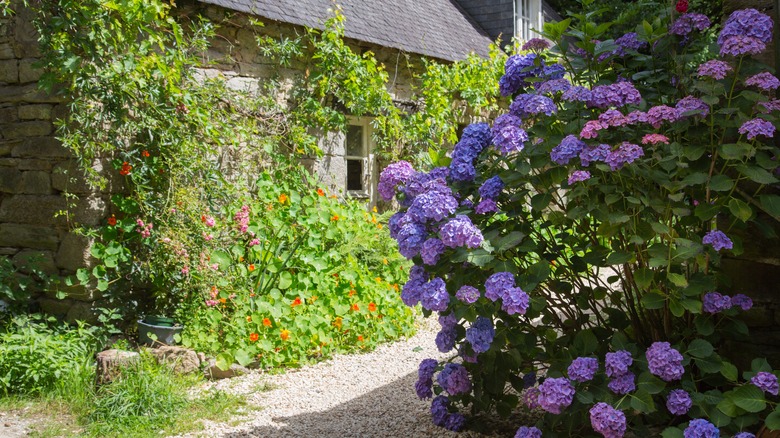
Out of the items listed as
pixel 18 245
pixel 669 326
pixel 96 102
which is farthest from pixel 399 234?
pixel 18 245

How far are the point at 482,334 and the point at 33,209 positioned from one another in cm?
428

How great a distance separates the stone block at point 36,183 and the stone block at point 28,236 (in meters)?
0.29

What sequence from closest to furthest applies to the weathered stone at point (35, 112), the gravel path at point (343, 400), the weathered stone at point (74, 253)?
1. the gravel path at point (343, 400)
2. the weathered stone at point (74, 253)
3. the weathered stone at point (35, 112)

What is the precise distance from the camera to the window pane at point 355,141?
8414 millimetres

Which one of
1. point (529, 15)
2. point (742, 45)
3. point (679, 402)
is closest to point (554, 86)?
point (742, 45)

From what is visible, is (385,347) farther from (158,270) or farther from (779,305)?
(779,305)

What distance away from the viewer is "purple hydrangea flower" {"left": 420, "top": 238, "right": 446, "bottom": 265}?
303 cm

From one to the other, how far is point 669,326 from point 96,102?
434 cm

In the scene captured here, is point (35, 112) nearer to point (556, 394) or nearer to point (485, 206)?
point (485, 206)

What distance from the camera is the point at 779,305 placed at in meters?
3.21

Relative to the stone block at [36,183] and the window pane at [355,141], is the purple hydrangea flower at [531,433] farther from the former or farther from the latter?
the window pane at [355,141]

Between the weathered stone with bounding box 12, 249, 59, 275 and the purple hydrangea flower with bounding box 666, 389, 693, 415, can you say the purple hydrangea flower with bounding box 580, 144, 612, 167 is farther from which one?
the weathered stone with bounding box 12, 249, 59, 275

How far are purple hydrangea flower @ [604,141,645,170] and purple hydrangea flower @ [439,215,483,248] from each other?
1.98ft

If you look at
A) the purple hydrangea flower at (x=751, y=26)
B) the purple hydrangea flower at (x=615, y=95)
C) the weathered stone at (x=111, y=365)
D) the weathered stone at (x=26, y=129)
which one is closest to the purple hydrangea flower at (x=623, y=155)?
the purple hydrangea flower at (x=615, y=95)
